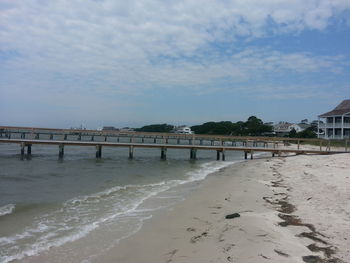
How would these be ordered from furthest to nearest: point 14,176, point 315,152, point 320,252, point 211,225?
point 315,152 < point 14,176 < point 211,225 < point 320,252

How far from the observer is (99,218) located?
850cm

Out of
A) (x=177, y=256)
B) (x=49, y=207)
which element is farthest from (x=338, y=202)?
(x=49, y=207)

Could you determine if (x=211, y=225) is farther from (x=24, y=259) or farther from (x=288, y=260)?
(x=24, y=259)

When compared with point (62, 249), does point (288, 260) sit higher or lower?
higher

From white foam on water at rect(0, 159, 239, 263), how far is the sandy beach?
3.54 feet

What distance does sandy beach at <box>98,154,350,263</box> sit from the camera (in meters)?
5.07

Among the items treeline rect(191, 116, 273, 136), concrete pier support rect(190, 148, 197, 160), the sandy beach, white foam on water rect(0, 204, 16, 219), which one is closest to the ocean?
white foam on water rect(0, 204, 16, 219)

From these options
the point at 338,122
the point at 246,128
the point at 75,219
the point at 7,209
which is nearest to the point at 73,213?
the point at 75,219

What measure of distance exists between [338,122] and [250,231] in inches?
2114

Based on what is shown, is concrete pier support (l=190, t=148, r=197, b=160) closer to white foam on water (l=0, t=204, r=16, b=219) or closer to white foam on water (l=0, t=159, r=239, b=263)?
white foam on water (l=0, t=159, r=239, b=263)

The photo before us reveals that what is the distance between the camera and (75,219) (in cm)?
838

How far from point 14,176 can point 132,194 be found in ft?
27.7

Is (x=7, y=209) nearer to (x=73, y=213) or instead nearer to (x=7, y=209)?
(x=7, y=209)

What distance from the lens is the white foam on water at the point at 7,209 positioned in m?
8.97
